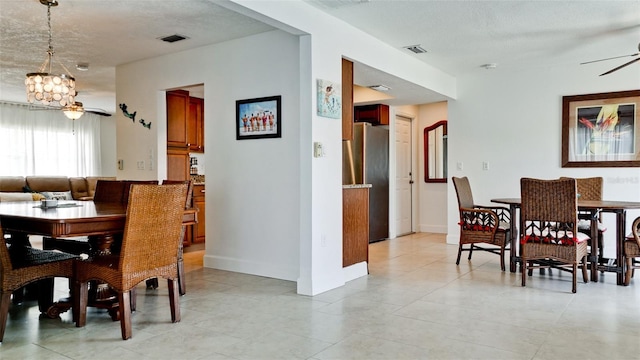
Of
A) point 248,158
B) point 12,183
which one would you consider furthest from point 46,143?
point 248,158

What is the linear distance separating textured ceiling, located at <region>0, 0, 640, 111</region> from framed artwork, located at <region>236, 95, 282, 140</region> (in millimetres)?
668

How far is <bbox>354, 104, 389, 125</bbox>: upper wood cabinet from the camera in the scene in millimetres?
6809

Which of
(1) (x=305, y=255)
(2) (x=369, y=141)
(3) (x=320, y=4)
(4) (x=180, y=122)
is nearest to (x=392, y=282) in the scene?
(1) (x=305, y=255)

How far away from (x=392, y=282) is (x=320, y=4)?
2.44 metres

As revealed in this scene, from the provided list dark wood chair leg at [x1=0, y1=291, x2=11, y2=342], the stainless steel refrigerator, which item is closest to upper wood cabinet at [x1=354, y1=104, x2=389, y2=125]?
the stainless steel refrigerator

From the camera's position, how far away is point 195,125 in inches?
238

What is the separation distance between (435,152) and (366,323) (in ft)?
16.8

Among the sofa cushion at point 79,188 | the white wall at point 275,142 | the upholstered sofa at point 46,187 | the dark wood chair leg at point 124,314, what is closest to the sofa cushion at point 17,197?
the upholstered sofa at point 46,187

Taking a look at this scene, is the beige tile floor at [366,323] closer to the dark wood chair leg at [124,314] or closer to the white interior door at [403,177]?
the dark wood chair leg at [124,314]

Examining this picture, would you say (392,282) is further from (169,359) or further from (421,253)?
(169,359)

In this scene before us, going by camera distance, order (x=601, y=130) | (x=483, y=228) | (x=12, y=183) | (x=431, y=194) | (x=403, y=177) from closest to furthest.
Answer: (x=483, y=228) < (x=601, y=130) < (x=403, y=177) < (x=431, y=194) < (x=12, y=183)

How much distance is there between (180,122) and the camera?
570 centimetres

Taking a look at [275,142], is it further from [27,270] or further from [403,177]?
[403,177]

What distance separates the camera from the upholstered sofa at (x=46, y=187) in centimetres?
746
